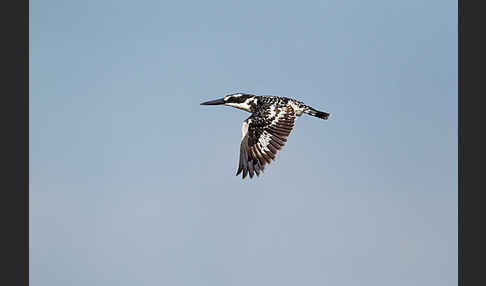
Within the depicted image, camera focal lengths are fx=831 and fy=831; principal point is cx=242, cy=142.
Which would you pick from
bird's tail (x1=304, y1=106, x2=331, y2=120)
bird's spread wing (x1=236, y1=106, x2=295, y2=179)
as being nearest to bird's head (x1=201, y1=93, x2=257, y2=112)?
bird's tail (x1=304, y1=106, x2=331, y2=120)

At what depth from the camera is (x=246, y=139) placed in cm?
1816

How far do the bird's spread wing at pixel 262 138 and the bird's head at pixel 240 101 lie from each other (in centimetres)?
143

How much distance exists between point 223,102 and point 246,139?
2814 millimetres

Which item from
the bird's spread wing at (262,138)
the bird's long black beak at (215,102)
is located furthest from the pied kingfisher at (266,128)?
the bird's long black beak at (215,102)

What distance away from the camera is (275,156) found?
17578mm

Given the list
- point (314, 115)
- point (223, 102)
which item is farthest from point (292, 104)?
point (223, 102)

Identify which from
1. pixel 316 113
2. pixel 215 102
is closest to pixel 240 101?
pixel 215 102

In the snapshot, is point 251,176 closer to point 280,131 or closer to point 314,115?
point 280,131

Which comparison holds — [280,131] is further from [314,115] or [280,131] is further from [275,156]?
[314,115]

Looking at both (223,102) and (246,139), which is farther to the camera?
(223,102)

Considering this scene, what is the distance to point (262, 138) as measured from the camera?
17.9 meters

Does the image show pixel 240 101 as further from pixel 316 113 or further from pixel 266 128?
pixel 266 128

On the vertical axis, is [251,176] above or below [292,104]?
below

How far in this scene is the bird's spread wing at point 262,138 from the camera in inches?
695
